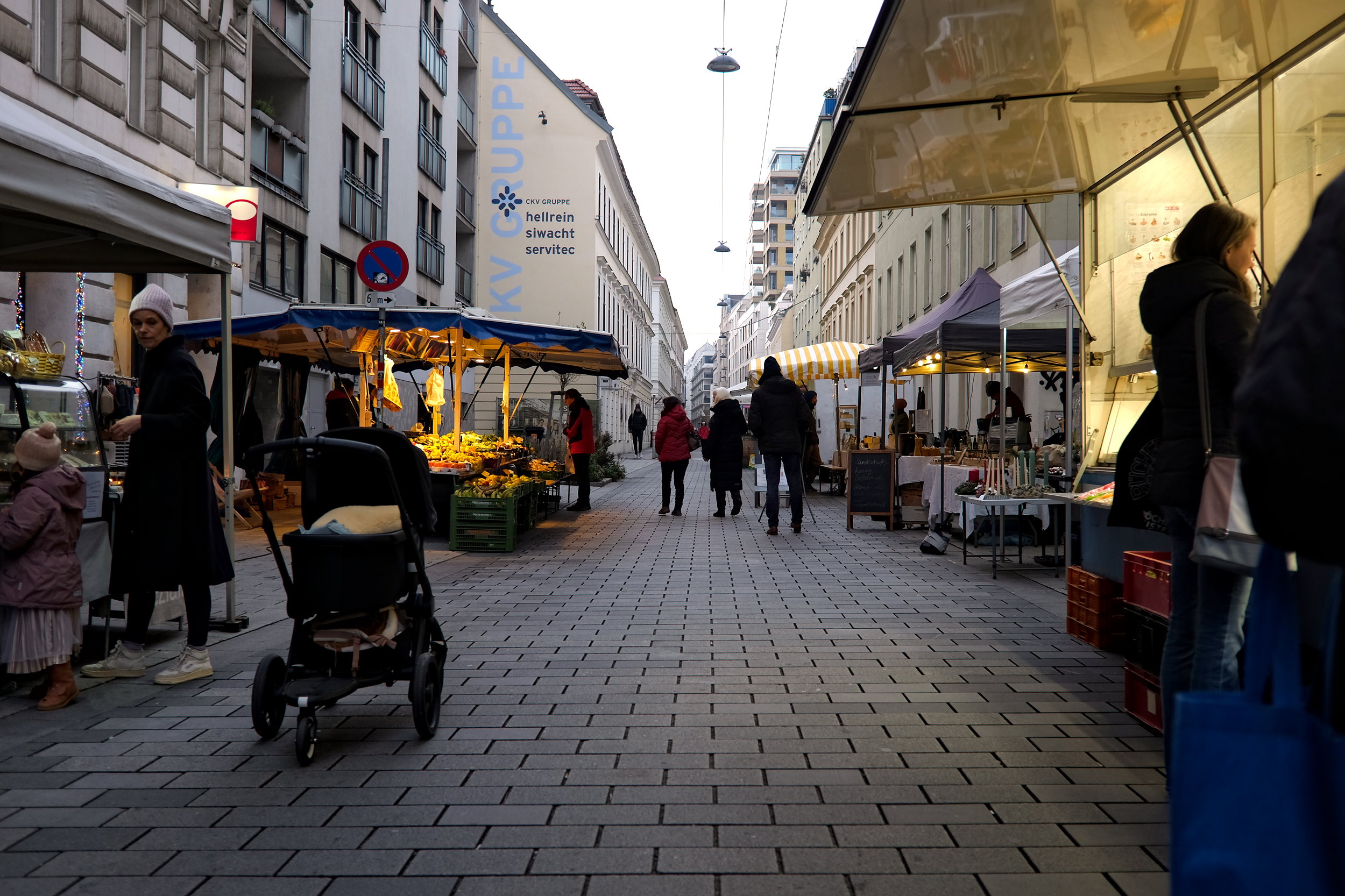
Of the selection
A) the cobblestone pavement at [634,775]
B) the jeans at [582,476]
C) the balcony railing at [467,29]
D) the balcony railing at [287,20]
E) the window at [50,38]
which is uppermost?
the balcony railing at [467,29]

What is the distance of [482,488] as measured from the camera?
11445 mm

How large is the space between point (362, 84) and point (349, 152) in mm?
1653

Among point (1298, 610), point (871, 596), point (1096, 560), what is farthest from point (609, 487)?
point (1298, 610)

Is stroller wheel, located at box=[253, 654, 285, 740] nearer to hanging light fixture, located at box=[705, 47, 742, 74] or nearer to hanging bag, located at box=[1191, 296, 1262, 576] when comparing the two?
hanging bag, located at box=[1191, 296, 1262, 576]

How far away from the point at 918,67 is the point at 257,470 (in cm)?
368

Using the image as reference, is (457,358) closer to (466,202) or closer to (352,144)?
(352,144)

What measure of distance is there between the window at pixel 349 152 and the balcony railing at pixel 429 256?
446 cm

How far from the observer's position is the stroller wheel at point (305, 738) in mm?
3986

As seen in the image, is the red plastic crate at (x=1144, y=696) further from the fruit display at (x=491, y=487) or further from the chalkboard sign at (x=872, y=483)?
the chalkboard sign at (x=872, y=483)

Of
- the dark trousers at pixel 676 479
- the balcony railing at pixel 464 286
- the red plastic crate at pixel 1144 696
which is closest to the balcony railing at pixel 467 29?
the balcony railing at pixel 464 286

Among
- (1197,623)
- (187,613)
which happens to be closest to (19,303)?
(187,613)

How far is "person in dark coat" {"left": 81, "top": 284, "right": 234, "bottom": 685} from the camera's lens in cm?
506

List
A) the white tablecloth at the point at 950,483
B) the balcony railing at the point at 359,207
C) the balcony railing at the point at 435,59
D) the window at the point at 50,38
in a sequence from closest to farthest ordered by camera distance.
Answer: the white tablecloth at the point at 950,483 < the window at the point at 50,38 < the balcony railing at the point at 359,207 < the balcony railing at the point at 435,59

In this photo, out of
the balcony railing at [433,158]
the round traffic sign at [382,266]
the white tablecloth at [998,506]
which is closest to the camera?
the white tablecloth at [998,506]
